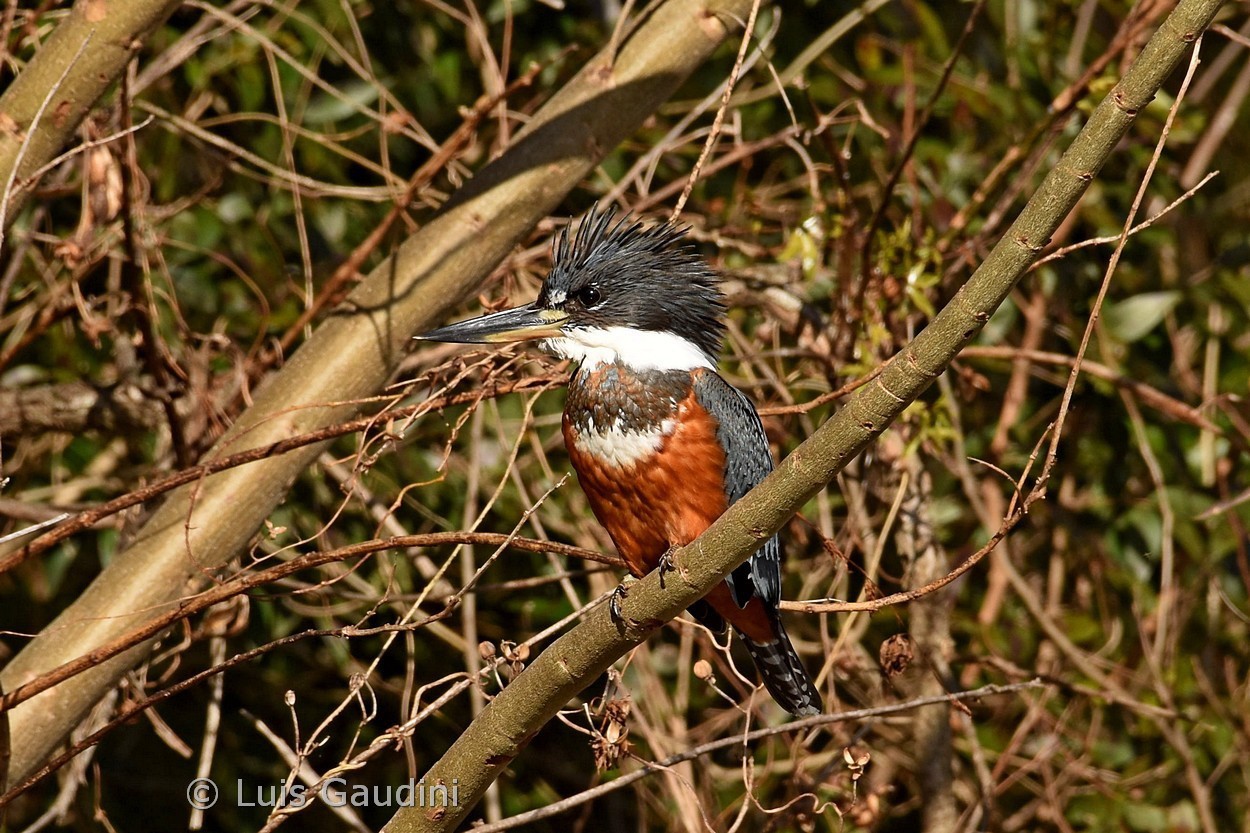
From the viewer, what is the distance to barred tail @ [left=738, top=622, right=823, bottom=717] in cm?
258

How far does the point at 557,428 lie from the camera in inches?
135

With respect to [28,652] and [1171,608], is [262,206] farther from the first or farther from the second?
[1171,608]

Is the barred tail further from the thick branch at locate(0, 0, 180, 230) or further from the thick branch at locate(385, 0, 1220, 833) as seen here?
the thick branch at locate(0, 0, 180, 230)

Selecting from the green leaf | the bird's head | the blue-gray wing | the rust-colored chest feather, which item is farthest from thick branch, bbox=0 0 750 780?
the green leaf

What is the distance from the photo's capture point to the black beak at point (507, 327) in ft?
7.66

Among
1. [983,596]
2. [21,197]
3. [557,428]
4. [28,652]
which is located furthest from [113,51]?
[983,596]

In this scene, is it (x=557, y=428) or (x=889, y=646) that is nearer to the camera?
(x=889, y=646)

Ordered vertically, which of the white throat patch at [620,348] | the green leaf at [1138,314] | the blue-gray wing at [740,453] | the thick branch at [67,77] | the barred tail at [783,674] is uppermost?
the thick branch at [67,77]

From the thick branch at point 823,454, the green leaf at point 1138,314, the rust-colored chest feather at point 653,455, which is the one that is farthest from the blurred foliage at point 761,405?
the thick branch at point 823,454

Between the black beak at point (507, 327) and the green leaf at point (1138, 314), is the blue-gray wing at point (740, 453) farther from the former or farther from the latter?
the green leaf at point (1138, 314)

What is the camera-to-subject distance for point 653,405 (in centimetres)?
237

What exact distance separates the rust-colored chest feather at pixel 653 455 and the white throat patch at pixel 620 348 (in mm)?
41

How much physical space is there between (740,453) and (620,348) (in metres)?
0.29

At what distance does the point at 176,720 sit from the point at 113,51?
1.96 metres
